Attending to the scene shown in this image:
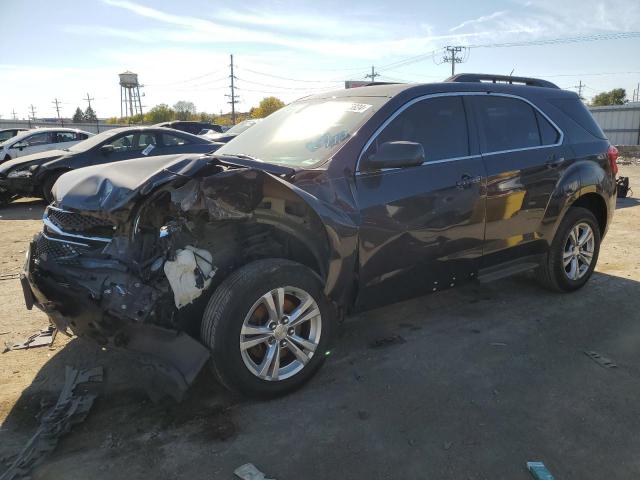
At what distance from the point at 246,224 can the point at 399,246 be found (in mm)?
1099

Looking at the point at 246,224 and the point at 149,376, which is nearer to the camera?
the point at 149,376

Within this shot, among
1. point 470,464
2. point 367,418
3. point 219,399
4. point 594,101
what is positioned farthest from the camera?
point 594,101

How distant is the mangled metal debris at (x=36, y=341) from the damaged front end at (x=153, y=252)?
102 cm

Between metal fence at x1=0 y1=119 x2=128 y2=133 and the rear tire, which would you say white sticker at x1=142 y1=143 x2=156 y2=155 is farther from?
metal fence at x1=0 y1=119 x2=128 y2=133

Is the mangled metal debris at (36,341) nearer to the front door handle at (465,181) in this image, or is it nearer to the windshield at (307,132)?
the windshield at (307,132)

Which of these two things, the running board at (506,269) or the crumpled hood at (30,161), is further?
the crumpled hood at (30,161)

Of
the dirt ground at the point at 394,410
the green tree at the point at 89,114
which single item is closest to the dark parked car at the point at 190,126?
the dirt ground at the point at 394,410

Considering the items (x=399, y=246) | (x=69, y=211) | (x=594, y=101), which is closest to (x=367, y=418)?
(x=399, y=246)

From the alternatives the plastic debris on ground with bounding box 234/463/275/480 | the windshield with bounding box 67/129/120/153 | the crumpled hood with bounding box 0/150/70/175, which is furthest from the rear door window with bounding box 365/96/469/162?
the crumpled hood with bounding box 0/150/70/175

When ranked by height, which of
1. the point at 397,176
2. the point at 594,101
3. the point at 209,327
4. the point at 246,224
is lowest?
the point at 209,327

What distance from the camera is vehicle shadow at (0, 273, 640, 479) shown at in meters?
2.54

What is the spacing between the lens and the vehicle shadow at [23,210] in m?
9.84

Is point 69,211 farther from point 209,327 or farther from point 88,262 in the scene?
point 209,327

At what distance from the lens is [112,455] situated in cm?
257
